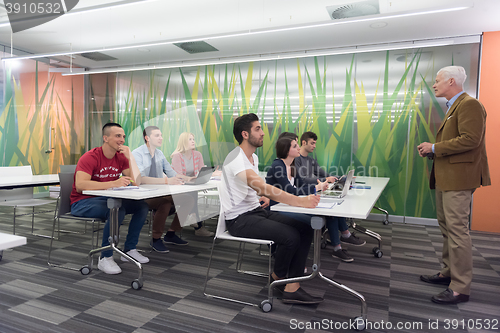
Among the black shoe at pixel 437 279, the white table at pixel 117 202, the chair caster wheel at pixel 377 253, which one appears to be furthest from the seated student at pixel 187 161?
the black shoe at pixel 437 279

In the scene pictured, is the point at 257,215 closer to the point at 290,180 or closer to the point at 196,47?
the point at 290,180

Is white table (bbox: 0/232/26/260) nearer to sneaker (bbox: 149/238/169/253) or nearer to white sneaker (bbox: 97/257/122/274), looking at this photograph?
white sneaker (bbox: 97/257/122/274)

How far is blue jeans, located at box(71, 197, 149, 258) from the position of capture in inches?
112

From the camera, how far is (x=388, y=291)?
8.43 ft

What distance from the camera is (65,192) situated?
300 centimetres

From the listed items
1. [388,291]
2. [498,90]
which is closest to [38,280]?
[388,291]

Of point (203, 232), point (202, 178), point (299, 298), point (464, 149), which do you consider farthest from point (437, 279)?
point (203, 232)

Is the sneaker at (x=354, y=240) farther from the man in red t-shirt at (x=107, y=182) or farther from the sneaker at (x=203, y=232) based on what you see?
the man in red t-shirt at (x=107, y=182)

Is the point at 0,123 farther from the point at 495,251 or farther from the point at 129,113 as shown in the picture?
the point at 495,251

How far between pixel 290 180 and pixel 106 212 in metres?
1.67

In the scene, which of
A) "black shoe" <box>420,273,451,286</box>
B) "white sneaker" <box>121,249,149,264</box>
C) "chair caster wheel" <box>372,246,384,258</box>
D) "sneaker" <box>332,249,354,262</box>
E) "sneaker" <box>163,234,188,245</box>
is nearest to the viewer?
"black shoe" <box>420,273,451,286</box>

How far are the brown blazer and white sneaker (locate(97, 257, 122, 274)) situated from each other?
271cm

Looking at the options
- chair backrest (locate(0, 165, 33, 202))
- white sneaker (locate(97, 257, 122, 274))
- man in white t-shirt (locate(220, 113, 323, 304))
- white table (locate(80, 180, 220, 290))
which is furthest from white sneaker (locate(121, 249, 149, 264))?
chair backrest (locate(0, 165, 33, 202))

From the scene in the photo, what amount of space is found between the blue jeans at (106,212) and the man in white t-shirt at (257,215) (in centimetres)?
115
